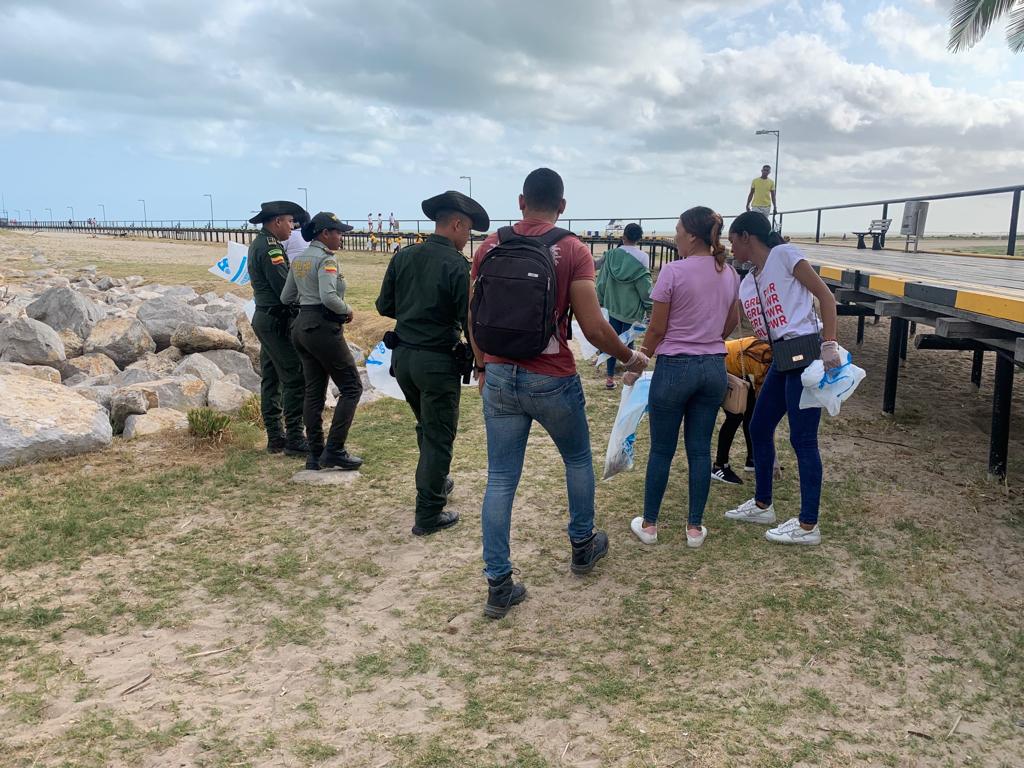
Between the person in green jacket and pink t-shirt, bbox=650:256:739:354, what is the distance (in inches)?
163

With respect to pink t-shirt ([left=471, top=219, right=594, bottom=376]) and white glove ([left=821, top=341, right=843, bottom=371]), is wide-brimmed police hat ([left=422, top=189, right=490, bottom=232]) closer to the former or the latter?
pink t-shirt ([left=471, top=219, right=594, bottom=376])

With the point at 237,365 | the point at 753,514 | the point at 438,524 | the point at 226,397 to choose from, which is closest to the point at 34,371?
the point at 237,365

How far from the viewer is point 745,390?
4746mm

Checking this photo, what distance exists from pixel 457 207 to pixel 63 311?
8.94 m

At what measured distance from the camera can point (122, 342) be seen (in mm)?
9539

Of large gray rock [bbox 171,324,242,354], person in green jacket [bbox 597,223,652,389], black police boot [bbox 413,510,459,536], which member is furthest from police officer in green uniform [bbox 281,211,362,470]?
large gray rock [bbox 171,324,242,354]

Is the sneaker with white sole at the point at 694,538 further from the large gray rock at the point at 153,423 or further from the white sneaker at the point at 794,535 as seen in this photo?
the large gray rock at the point at 153,423

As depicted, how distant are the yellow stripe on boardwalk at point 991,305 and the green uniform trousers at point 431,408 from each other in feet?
10.2

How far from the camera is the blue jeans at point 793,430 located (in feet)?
12.7

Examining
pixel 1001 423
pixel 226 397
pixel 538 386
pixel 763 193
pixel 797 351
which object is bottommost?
pixel 226 397

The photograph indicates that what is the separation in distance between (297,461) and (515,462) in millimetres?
2920

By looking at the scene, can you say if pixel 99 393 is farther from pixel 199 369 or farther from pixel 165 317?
pixel 165 317

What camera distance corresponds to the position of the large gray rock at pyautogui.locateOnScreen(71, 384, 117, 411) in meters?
6.91

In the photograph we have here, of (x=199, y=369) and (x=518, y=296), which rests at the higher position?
(x=518, y=296)
